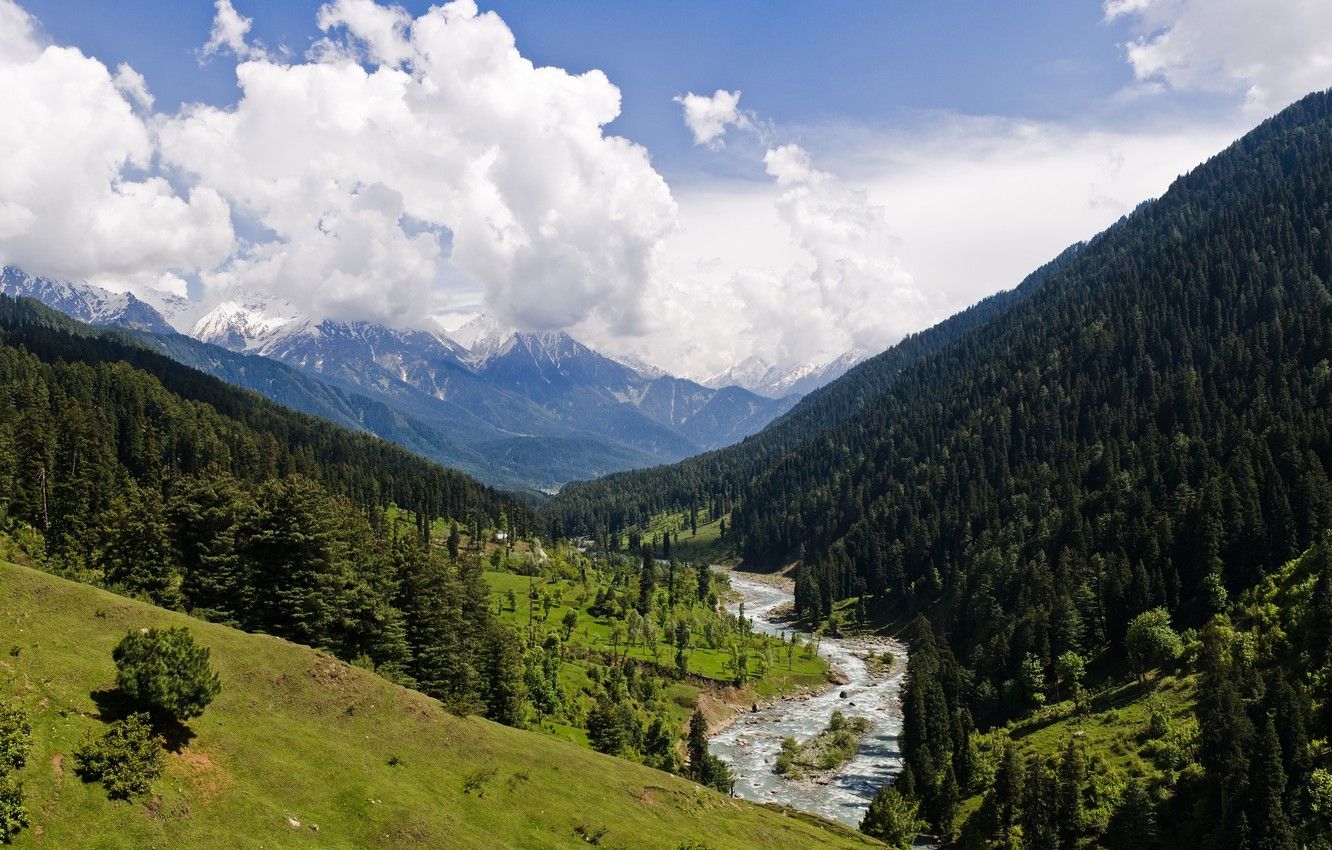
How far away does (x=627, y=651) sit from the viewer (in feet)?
562

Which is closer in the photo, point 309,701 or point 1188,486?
point 309,701

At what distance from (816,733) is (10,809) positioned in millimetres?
123249

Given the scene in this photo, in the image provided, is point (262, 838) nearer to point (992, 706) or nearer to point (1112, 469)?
point (992, 706)

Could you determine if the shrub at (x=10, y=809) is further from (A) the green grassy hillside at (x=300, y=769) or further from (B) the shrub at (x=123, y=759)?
(B) the shrub at (x=123, y=759)

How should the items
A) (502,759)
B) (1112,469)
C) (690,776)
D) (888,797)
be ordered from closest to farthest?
(502,759) → (888,797) → (690,776) → (1112,469)

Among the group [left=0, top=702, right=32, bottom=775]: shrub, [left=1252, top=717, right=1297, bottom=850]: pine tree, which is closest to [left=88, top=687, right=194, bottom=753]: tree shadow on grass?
[left=0, top=702, right=32, bottom=775]: shrub

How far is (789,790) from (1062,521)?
109790mm

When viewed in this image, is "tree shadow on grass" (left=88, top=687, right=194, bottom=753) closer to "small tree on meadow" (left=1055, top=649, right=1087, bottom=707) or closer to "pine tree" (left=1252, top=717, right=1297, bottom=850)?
"pine tree" (left=1252, top=717, right=1297, bottom=850)

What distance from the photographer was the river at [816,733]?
106438 millimetres

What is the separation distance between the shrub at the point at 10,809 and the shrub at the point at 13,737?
720mm

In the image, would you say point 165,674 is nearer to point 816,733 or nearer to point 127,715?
point 127,715

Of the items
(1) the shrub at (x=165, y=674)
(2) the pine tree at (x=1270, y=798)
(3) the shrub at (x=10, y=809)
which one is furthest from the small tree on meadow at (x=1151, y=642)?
(3) the shrub at (x=10, y=809)

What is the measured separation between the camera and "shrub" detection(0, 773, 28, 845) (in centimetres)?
3106

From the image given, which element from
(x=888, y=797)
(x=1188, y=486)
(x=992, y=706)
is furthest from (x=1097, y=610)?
(x=888, y=797)
